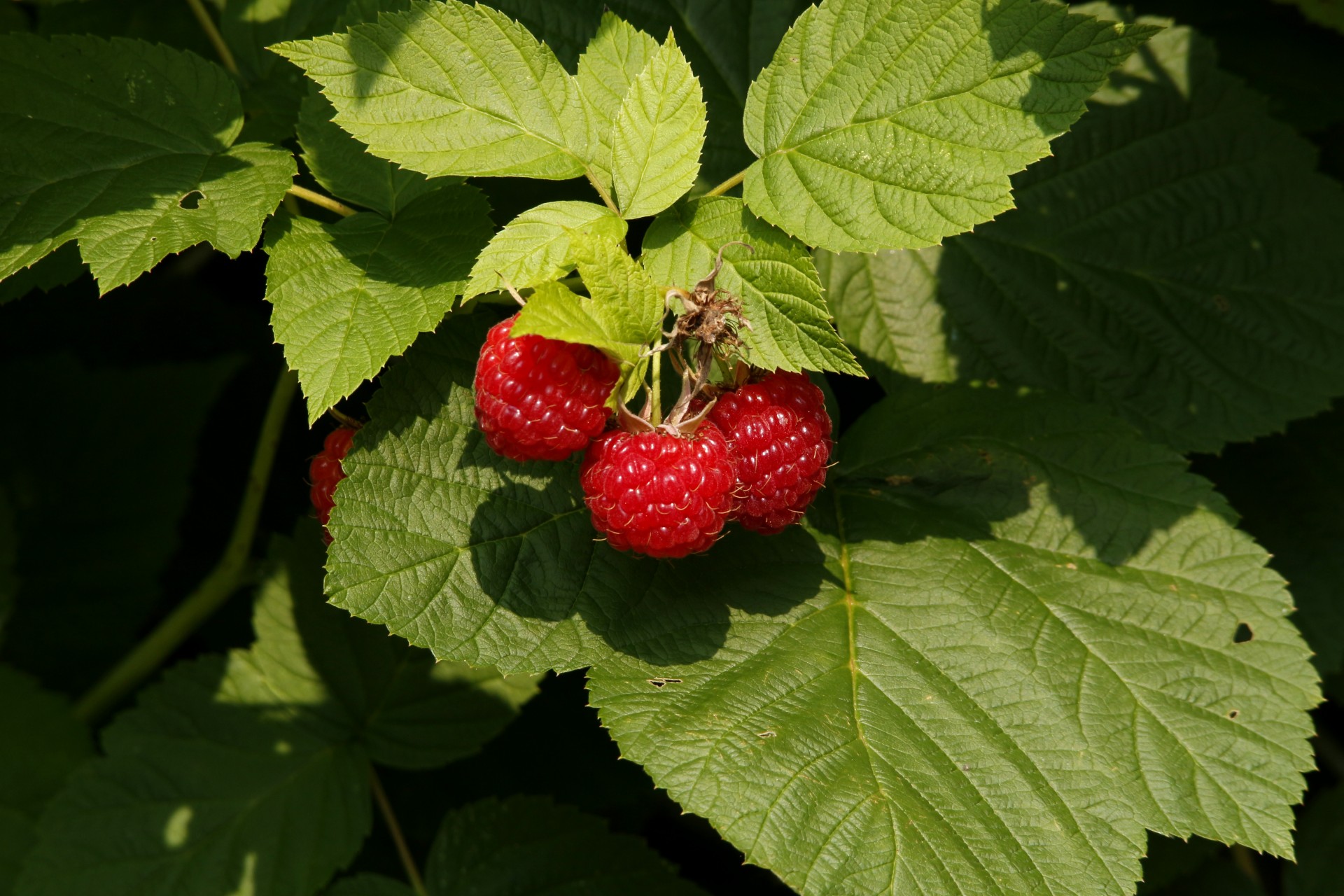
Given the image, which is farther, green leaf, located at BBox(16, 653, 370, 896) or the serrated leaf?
green leaf, located at BBox(16, 653, 370, 896)

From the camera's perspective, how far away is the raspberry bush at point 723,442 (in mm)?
1658

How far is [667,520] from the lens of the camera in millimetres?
1553

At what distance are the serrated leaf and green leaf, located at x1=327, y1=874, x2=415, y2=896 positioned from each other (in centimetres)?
174

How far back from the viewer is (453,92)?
1.74m

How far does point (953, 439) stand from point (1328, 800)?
6.11ft

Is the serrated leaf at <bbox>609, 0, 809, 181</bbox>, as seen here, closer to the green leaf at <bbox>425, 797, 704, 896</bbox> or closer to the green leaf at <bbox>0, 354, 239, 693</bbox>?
the green leaf at <bbox>425, 797, 704, 896</bbox>

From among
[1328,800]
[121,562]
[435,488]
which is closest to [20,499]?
[121,562]

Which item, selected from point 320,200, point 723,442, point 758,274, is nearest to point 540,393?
point 723,442

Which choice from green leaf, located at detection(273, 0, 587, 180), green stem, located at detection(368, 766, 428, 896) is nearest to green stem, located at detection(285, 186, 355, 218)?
green leaf, located at detection(273, 0, 587, 180)

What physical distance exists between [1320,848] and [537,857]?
7.27 feet

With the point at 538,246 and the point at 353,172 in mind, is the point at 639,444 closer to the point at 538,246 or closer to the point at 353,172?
the point at 538,246

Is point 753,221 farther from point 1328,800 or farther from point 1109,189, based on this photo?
point 1328,800

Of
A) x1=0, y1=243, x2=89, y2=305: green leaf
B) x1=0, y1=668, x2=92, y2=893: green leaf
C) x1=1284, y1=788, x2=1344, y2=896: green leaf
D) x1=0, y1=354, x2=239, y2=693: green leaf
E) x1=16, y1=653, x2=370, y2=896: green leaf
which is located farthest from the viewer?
x1=0, y1=354, x2=239, y2=693: green leaf

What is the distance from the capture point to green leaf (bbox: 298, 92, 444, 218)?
1902 mm
